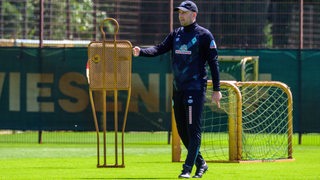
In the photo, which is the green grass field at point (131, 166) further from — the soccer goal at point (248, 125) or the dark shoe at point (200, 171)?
the soccer goal at point (248, 125)

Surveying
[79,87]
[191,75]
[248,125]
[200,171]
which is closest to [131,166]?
[200,171]

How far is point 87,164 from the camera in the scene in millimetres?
14969

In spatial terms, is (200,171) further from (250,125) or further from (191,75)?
(250,125)

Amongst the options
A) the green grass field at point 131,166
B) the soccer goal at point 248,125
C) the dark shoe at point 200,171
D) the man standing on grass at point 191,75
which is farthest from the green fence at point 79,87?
the man standing on grass at point 191,75

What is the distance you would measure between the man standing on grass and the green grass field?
1.91ft

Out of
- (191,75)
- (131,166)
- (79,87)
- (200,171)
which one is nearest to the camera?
(191,75)

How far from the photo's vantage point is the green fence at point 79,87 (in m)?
21.1

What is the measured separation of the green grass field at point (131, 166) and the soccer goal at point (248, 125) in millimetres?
447

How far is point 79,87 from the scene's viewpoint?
21312 millimetres

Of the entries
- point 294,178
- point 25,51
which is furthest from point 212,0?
point 294,178

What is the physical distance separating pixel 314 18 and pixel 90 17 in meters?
6.47

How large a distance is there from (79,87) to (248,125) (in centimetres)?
469

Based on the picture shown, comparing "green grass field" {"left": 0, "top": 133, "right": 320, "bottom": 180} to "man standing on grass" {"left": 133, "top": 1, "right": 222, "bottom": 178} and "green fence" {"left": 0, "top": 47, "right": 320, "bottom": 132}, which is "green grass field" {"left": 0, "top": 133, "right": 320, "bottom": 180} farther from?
"green fence" {"left": 0, "top": 47, "right": 320, "bottom": 132}

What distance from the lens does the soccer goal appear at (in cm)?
1552
